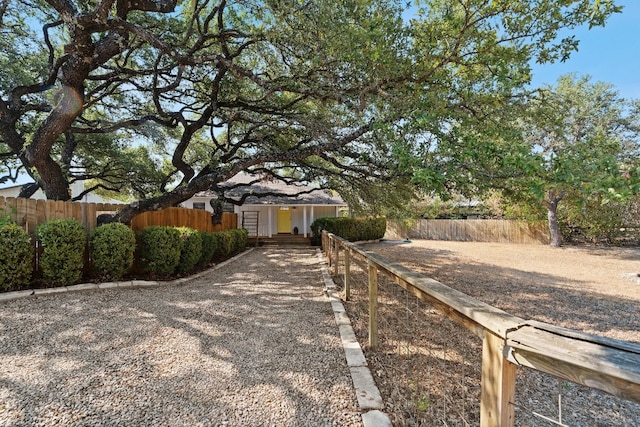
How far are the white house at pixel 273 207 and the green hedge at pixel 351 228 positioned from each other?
4.20 feet

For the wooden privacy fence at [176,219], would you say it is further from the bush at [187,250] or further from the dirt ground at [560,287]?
the dirt ground at [560,287]

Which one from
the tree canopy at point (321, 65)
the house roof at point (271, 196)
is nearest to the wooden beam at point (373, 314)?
the tree canopy at point (321, 65)

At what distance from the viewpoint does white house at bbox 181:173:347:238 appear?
61.1 feet

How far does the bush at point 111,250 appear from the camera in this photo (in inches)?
227

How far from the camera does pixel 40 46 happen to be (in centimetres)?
822

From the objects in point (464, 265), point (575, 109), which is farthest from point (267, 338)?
point (575, 109)

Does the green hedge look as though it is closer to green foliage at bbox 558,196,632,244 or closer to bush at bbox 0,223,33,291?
green foliage at bbox 558,196,632,244

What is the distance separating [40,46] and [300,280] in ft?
30.2

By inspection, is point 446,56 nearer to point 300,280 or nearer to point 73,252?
point 300,280

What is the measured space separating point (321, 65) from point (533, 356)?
5049mm

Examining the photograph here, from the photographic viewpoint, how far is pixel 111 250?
19.2 feet

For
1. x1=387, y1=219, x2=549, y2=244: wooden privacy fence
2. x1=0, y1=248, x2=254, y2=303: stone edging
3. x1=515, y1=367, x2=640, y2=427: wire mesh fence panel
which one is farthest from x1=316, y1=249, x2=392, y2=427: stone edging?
x1=387, y1=219, x2=549, y2=244: wooden privacy fence

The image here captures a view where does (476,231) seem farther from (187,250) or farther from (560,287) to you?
(187,250)

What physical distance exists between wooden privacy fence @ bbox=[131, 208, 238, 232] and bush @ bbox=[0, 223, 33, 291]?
2.04 metres
